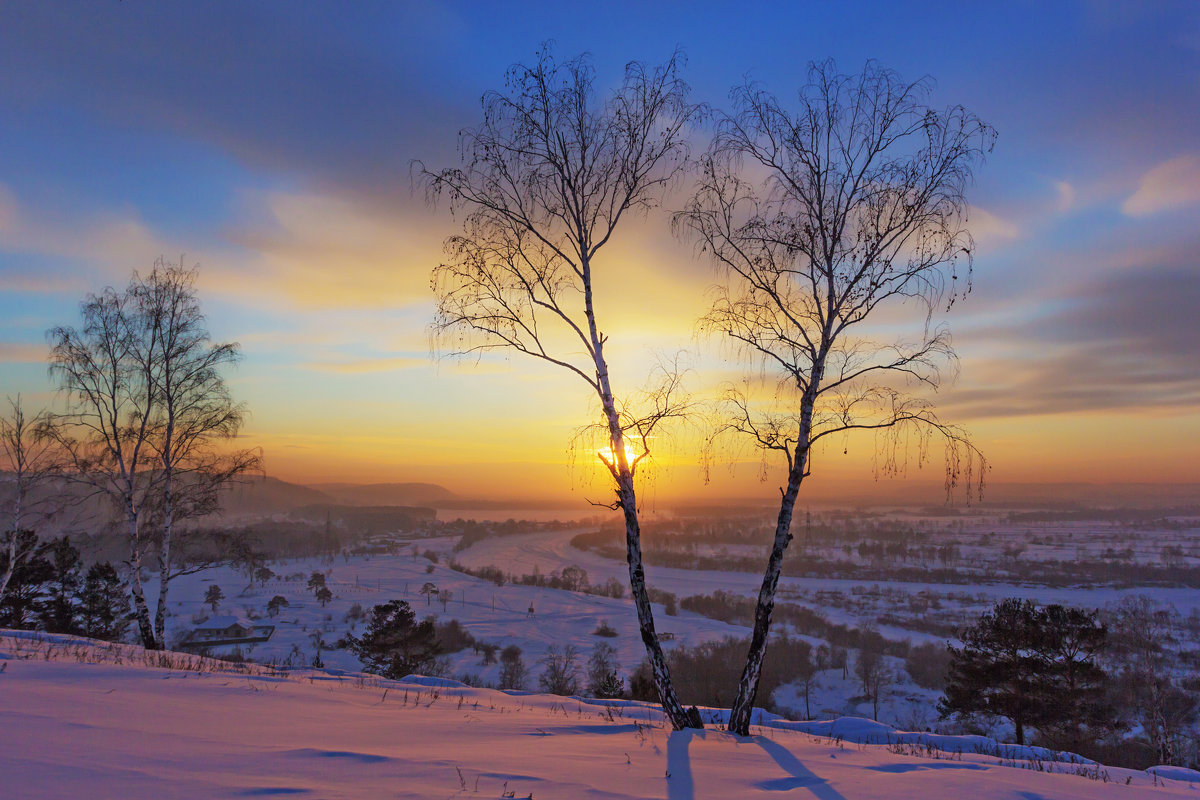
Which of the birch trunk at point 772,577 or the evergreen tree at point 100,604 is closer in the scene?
the birch trunk at point 772,577

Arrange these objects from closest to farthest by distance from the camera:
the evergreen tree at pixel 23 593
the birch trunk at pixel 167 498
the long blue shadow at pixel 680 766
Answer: the long blue shadow at pixel 680 766 → the birch trunk at pixel 167 498 → the evergreen tree at pixel 23 593

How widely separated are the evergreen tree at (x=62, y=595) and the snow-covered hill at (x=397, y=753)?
2016 centimetres

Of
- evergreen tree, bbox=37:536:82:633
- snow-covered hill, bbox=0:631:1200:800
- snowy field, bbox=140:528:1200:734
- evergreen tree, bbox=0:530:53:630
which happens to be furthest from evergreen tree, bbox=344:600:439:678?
snow-covered hill, bbox=0:631:1200:800

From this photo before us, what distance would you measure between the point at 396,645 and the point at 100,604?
12274mm

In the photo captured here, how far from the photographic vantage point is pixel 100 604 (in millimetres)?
25500

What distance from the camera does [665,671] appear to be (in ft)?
26.4

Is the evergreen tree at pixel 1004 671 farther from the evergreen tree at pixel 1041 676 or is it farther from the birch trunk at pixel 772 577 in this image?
the birch trunk at pixel 772 577

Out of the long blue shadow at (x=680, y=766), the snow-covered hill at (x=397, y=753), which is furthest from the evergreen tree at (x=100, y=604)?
the long blue shadow at (x=680, y=766)

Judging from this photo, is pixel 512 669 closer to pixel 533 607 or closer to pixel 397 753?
pixel 533 607

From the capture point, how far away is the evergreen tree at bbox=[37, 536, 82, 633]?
76.4 ft

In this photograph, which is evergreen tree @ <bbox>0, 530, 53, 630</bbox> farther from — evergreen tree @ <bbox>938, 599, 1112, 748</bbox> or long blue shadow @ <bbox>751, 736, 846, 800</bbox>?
evergreen tree @ <bbox>938, 599, 1112, 748</bbox>

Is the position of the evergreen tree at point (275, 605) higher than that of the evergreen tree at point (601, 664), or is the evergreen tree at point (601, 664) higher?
the evergreen tree at point (601, 664)

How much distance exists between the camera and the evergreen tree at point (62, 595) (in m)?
23.3

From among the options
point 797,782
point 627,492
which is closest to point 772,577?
point 627,492
